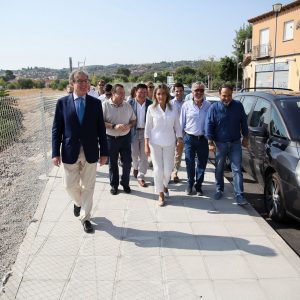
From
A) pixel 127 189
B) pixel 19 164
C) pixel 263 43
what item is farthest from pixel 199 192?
pixel 263 43

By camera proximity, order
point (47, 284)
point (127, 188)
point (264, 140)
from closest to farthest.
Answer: point (47, 284), point (264, 140), point (127, 188)

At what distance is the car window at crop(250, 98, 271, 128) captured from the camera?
601 centimetres

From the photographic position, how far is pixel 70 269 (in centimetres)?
389

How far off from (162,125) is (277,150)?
1.69 m

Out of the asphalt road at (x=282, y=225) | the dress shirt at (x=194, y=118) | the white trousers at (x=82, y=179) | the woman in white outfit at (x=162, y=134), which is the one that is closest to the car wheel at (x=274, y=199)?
the asphalt road at (x=282, y=225)

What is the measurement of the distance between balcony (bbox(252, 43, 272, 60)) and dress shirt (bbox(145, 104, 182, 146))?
32.0 m

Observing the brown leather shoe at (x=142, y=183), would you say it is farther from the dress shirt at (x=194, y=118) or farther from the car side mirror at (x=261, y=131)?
the car side mirror at (x=261, y=131)

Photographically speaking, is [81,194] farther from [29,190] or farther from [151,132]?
[29,190]

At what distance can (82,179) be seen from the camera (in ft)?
15.9

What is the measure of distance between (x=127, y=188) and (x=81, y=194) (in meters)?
1.65

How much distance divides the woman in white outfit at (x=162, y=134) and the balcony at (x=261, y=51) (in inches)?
1258

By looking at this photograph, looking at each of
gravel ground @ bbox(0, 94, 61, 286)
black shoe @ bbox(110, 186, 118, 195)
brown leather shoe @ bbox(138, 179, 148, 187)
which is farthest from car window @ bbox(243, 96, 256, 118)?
gravel ground @ bbox(0, 94, 61, 286)

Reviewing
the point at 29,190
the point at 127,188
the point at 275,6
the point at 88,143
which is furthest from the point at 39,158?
the point at 275,6

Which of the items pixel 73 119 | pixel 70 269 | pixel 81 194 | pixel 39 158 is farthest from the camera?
pixel 39 158
